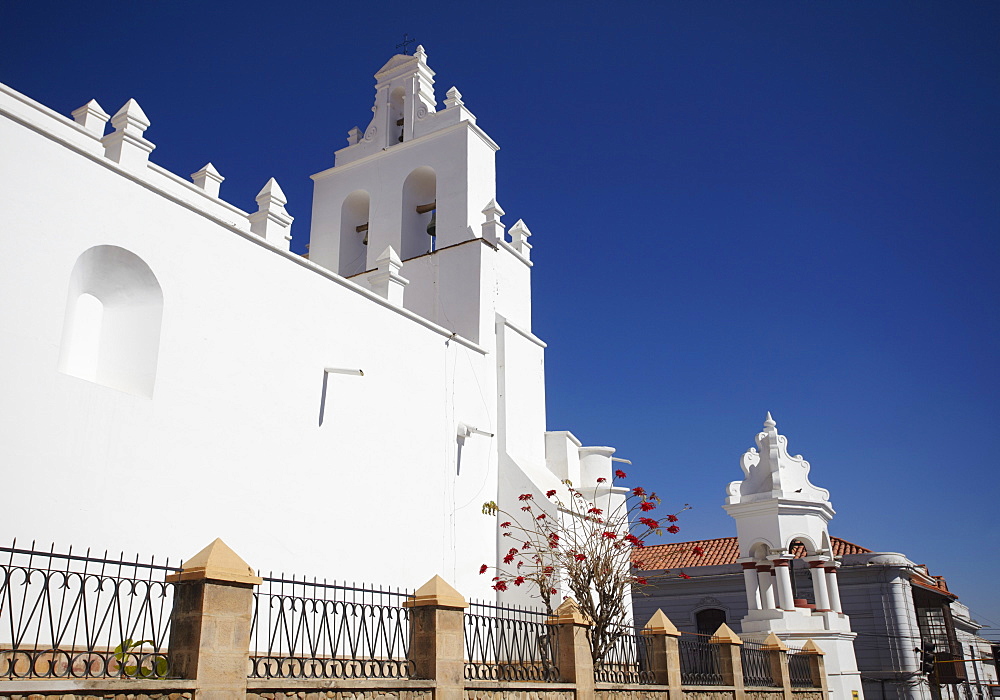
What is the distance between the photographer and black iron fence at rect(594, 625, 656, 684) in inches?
400

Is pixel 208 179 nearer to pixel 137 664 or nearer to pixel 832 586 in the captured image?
pixel 137 664

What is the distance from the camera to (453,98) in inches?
661

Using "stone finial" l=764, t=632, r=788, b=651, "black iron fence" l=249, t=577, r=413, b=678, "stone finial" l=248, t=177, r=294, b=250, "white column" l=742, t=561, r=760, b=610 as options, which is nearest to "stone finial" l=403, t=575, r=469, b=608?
"black iron fence" l=249, t=577, r=413, b=678

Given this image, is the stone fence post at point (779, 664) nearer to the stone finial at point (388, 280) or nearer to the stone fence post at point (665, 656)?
the stone fence post at point (665, 656)

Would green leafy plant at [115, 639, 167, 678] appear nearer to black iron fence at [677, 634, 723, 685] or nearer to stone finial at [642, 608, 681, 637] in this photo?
stone finial at [642, 608, 681, 637]

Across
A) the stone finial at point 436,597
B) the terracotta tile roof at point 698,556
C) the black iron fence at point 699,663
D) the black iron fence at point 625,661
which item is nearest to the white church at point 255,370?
the stone finial at point 436,597

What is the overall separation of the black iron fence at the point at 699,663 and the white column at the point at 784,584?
12.4ft

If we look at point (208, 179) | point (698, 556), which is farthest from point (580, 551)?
point (698, 556)

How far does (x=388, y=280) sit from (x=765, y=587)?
888 centimetres

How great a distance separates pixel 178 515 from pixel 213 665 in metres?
3.54

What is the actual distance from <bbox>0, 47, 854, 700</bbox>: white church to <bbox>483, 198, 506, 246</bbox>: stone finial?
38 millimetres

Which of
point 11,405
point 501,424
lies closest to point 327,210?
point 501,424

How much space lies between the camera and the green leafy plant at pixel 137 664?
18.0 feet

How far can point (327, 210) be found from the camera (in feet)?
57.2
